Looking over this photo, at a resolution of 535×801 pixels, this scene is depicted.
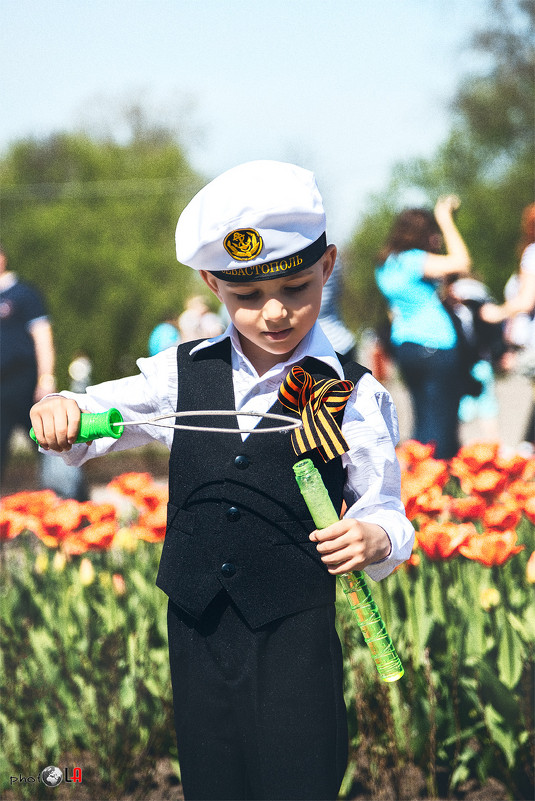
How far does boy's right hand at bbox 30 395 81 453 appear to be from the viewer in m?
1.33

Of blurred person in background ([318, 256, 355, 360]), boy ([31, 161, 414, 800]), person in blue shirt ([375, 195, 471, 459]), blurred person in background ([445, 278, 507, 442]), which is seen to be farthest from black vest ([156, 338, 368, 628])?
blurred person in background ([445, 278, 507, 442])

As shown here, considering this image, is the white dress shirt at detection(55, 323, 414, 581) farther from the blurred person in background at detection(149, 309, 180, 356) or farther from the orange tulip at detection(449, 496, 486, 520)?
the blurred person in background at detection(149, 309, 180, 356)

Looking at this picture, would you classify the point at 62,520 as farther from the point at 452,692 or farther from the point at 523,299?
the point at 523,299

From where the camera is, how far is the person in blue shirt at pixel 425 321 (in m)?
3.95

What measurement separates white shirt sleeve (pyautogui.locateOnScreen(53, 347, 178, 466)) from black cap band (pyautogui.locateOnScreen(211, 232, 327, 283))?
0.22 meters

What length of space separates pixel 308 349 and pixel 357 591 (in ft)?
1.28

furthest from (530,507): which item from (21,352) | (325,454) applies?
(21,352)

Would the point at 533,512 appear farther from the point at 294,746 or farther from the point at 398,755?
the point at 294,746

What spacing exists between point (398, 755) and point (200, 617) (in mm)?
1074

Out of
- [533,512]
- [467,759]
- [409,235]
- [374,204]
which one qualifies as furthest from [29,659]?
[374,204]

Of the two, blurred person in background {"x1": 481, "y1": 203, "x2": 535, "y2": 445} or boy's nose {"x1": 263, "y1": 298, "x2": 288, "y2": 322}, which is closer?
boy's nose {"x1": 263, "y1": 298, "x2": 288, "y2": 322}

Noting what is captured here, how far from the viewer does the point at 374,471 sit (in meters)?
1.39

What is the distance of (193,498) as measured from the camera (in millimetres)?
1420

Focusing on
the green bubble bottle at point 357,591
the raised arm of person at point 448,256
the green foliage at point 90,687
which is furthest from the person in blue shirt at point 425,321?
the green bubble bottle at point 357,591
